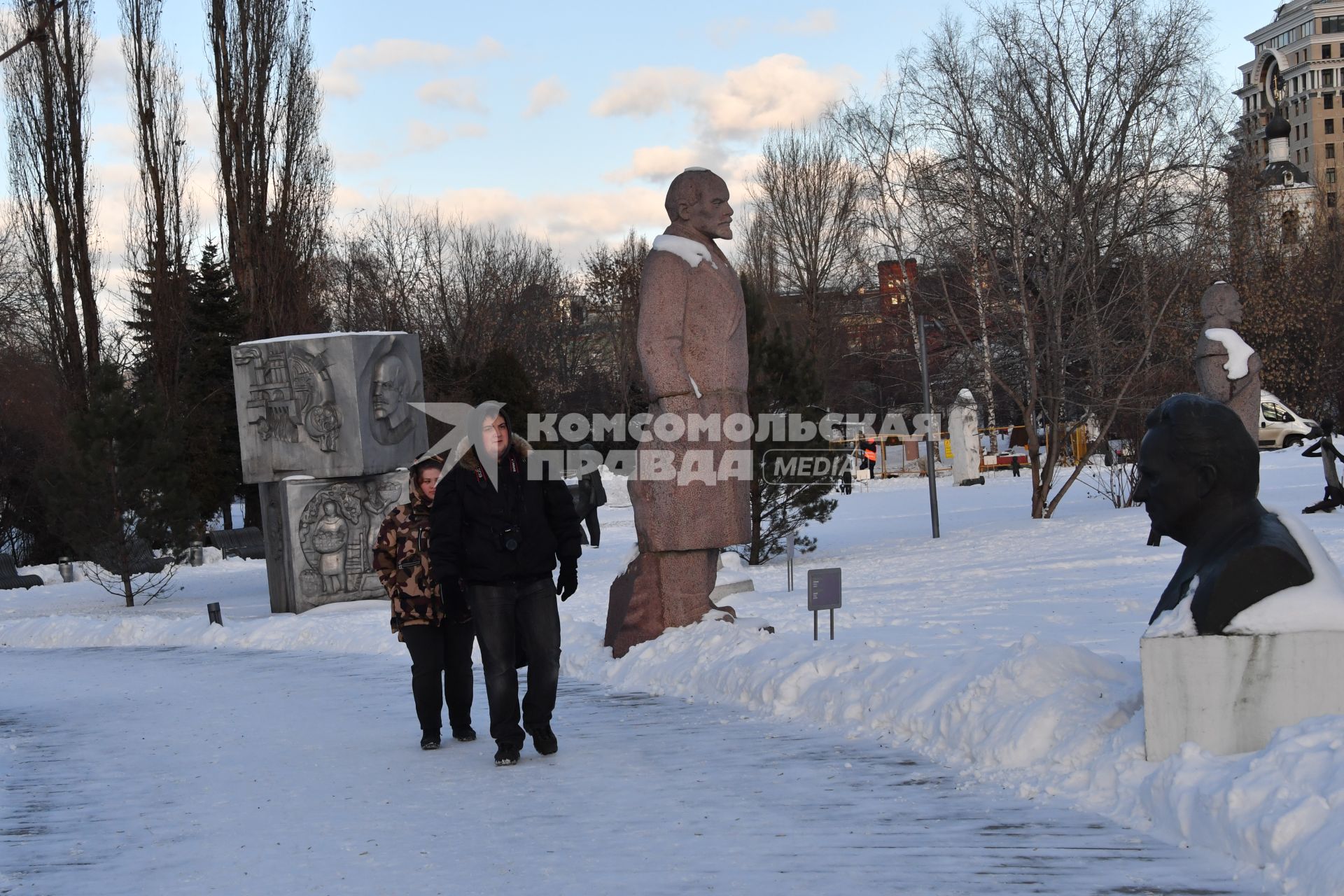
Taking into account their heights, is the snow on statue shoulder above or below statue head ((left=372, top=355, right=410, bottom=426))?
above

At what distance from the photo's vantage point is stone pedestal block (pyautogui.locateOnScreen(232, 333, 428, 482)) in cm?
1880

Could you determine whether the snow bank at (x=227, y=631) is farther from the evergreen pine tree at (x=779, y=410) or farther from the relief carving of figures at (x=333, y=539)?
the evergreen pine tree at (x=779, y=410)

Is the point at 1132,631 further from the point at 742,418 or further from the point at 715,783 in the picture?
the point at 715,783

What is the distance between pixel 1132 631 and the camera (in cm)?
1040

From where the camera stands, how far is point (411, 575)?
818cm

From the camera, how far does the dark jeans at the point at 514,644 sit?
747cm

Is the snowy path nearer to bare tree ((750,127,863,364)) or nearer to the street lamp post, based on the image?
the street lamp post

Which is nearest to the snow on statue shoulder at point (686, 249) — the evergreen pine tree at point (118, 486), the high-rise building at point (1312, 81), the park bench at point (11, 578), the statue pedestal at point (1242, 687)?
the statue pedestal at point (1242, 687)

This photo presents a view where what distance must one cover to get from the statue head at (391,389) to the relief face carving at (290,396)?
0.55m

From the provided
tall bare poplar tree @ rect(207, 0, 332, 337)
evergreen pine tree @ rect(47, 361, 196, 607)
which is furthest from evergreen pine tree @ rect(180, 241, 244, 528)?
evergreen pine tree @ rect(47, 361, 196, 607)

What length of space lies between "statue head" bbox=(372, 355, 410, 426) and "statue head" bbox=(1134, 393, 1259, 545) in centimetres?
1431

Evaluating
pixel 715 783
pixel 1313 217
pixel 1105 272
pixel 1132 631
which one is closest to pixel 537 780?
pixel 715 783

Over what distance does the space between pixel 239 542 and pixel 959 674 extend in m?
27.9

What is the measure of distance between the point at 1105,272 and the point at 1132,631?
14.3 m
